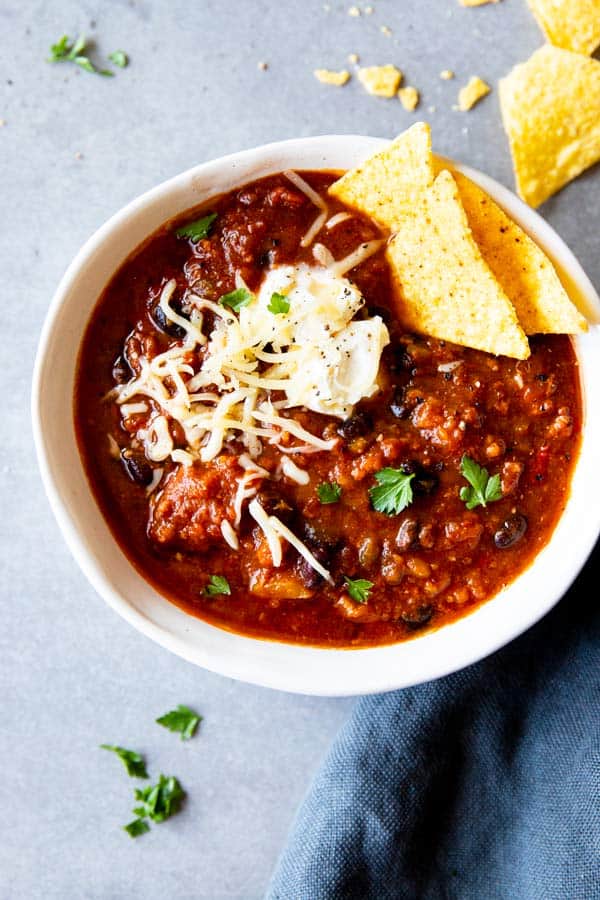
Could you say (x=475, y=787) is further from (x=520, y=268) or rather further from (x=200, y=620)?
(x=520, y=268)

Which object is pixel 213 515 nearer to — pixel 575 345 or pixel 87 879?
pixel 575 345

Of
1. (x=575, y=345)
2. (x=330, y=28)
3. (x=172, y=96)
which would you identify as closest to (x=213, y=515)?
(x=575, y=345)

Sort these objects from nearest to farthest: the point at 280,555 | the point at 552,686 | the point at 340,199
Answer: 1. the point at 280,555
2. the point at 340,199
3. the point at 552,686

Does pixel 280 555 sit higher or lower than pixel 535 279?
lower

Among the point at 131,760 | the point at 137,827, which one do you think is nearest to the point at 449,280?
the point at 131,760

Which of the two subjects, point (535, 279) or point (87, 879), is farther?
point (87, 879)

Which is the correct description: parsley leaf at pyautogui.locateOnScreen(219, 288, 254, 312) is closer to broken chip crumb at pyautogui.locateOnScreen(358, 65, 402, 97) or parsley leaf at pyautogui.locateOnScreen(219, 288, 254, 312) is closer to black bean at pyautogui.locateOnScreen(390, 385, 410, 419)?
black bean at pyautogui.locateOnScreen(390, 385, 410, 419)
